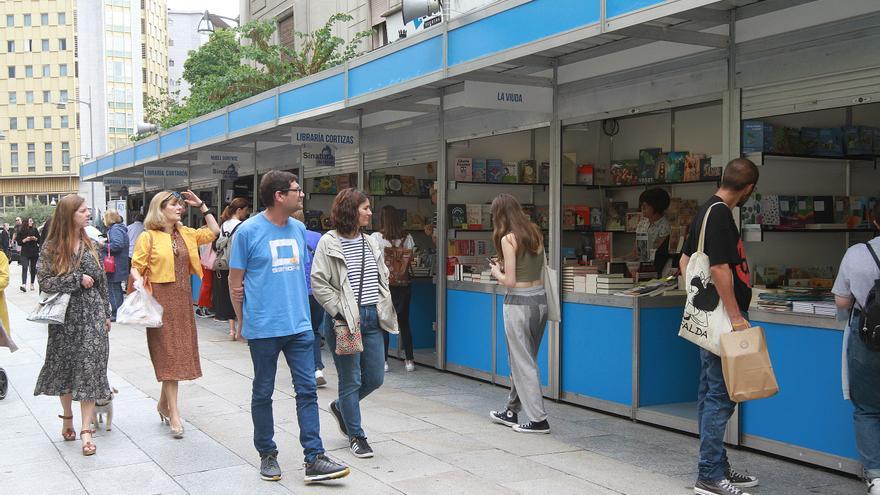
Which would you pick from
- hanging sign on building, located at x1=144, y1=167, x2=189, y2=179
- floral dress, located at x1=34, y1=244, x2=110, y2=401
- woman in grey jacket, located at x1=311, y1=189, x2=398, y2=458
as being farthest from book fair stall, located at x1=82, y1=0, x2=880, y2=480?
hanging sign on building, located at x1=144, y1=167, x2=189, y2=179

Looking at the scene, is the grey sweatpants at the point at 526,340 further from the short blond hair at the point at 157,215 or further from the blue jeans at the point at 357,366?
the short blond hair at the point at 157,215

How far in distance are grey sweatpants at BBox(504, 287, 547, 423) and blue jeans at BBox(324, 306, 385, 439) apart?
1155 millimetres

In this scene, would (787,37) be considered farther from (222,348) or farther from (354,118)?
(222,348)

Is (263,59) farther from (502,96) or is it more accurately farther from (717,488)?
(717,488)

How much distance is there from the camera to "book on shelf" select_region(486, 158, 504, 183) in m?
9.75

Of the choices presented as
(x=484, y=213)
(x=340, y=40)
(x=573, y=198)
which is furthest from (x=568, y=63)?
(x=340, y=40)

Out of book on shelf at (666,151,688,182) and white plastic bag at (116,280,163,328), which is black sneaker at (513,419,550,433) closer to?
white plastic bag at (116,280,163,328)

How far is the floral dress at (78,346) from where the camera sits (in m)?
6.19

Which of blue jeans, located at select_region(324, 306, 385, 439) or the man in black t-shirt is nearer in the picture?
the man in black t-shirt

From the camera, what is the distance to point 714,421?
4.87m

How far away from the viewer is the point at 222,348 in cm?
1121

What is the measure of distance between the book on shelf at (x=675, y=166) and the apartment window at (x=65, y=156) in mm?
81203

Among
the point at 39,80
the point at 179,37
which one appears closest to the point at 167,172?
the point at 39,80

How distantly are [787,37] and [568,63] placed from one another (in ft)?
6.94
